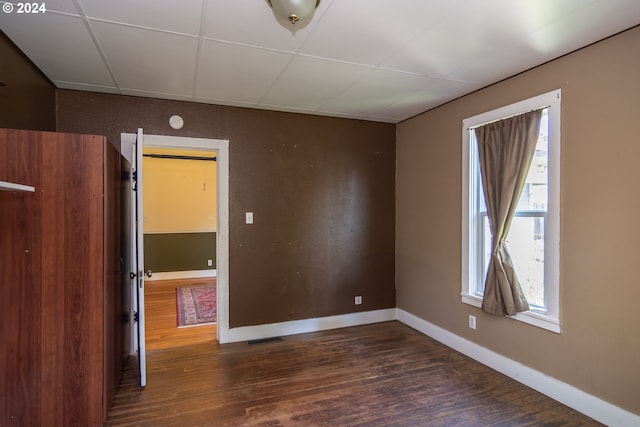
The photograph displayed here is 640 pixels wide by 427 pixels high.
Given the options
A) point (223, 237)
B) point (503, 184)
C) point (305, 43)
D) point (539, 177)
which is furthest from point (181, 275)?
point (539, 177)

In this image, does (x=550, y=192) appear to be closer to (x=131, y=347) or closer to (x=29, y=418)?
(x=29, y=418)

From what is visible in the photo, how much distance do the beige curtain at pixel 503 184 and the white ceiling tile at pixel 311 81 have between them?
1.24 m

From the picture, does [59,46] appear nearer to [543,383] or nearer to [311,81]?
[311,81]

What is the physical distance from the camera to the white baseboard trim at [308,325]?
369 cm

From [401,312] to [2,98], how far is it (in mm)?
4203

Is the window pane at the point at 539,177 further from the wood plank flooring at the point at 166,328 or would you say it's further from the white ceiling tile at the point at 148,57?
the wood plank flooring at the point at 166,328

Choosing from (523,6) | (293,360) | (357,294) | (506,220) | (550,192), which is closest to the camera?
(523,6)

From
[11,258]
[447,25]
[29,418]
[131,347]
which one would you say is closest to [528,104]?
[447,25]

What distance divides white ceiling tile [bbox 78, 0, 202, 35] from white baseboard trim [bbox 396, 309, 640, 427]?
11.2ft

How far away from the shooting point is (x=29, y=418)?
6.23 feet

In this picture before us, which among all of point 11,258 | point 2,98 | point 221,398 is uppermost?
point 2,98

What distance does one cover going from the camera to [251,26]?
80.7 inches

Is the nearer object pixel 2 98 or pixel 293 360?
pixel 2 98

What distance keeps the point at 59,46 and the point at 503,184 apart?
341 centimetres
